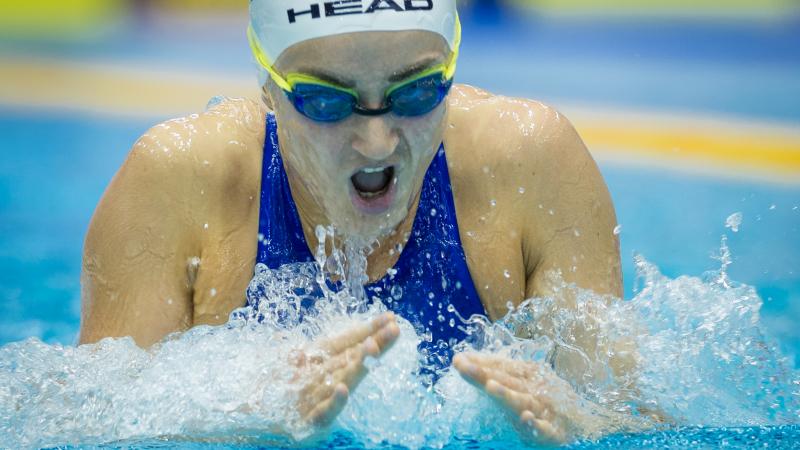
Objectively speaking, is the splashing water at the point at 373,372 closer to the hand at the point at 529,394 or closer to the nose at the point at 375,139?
the hand at the point at 529,394

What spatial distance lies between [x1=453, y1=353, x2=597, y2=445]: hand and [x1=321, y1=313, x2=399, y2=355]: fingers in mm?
132

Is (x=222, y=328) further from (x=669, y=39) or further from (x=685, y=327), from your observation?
(x=669, y=39)

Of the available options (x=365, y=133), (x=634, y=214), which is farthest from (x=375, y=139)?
(x=634, y=214)

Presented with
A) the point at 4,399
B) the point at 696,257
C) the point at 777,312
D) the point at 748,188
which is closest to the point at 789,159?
the point at 748,188

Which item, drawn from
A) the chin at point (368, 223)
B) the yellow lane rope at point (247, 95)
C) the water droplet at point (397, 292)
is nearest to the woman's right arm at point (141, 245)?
the chin at point (368, 223)

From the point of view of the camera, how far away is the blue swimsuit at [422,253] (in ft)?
7.36

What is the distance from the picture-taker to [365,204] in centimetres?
201

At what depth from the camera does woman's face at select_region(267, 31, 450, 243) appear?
1919 millimetres

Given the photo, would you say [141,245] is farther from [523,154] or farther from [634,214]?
[634,214]

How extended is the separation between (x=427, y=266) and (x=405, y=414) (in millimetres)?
313

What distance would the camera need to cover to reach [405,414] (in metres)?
2.13

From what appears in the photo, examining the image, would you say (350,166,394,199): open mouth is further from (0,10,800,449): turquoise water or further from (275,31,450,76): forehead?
(0,10,800,449): turquoise water

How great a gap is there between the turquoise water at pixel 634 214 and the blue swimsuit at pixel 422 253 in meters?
0.25

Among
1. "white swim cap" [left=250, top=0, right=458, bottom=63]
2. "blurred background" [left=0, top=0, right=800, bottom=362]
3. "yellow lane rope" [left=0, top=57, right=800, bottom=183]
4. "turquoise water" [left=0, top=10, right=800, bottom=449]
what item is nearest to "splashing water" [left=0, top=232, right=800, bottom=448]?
"turquoise water" [left=0, top=10, right=800, bottom=449]
